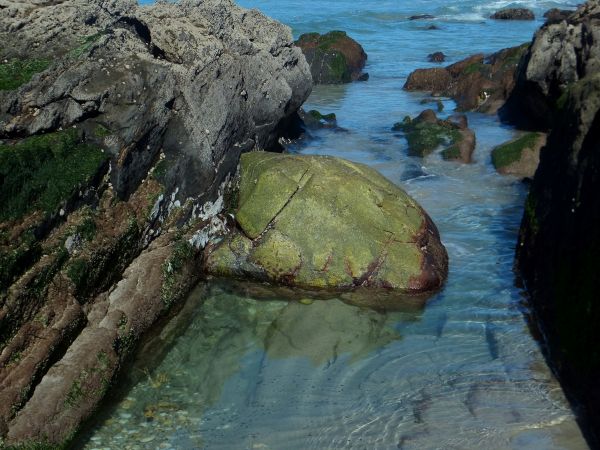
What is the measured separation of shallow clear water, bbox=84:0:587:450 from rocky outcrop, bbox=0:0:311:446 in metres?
0.57

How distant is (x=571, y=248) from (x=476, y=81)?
48.9ft

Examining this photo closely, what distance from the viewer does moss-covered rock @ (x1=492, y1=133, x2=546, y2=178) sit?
14602 mm

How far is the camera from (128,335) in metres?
8.34

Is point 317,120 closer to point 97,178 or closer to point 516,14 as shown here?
point 97,178

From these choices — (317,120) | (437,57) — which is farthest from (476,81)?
(437,57)

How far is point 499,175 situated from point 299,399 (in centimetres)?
869

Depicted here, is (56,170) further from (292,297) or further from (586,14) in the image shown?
(586,14)

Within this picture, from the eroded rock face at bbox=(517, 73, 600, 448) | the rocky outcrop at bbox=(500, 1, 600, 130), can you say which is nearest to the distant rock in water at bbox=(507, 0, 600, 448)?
the eroded rock face at bbox=(517, 73, 600, 448)

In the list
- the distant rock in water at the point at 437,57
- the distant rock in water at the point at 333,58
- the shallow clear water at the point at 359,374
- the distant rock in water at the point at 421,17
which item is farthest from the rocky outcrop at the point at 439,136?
the distant rock in water at the point at 421,17

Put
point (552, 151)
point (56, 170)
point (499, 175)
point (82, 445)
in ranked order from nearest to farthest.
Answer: point (82, 445), point (56, 170), point (552, 151), point (499, 175)

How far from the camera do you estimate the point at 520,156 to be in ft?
48.7

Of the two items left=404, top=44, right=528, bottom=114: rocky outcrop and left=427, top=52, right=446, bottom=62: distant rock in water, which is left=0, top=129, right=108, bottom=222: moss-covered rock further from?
left=427, top=52, right=446, bottom=62: distant rock in water

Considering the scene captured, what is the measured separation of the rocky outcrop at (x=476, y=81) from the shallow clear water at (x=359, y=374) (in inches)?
352

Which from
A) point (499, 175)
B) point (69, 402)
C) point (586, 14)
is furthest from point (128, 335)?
point (586, 14)
